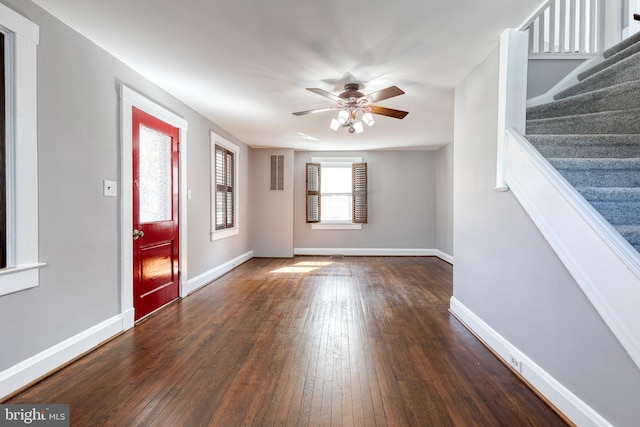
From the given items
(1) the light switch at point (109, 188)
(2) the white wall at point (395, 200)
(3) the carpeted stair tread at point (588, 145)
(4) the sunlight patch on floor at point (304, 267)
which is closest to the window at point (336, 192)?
(2) the white wall at point (395, 200)

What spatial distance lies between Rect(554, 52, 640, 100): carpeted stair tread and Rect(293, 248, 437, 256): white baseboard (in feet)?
15.4

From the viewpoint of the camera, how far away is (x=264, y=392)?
74.4 inches

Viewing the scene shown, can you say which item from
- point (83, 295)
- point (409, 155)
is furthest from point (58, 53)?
point (409, 155)

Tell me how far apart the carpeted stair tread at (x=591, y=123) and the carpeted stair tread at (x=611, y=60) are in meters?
0.54

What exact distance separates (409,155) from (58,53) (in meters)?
6.26

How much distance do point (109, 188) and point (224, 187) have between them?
274 cm

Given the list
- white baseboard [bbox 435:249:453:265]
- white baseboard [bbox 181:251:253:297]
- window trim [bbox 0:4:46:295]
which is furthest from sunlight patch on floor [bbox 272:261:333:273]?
window trim [bbox 0:4:46:295]

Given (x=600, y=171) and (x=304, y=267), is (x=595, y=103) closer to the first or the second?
(x=600, y=171)

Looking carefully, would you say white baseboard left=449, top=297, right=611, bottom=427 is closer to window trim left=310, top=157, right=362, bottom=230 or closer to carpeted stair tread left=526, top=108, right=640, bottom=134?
carpeted stair tread left=526, top=108, right=640, bottom=134

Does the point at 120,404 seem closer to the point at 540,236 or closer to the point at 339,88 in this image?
the point at 540,236

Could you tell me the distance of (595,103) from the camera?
2.54m

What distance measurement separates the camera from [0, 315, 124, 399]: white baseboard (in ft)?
6.01

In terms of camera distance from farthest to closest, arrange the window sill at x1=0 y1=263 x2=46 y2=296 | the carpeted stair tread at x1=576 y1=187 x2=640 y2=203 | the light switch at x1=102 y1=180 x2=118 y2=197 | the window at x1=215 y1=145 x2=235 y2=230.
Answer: the window at x1=215 y1=145 x2=235 y2=230, the light switch at x1=102 y1=180 x2=118 y2=197, the carpeted stair tread at x1=576 y1=187 x2=640 y2=203, the window sill at x1=0 y1=263 x2=46 y2=296

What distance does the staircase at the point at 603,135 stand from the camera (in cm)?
192
